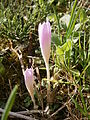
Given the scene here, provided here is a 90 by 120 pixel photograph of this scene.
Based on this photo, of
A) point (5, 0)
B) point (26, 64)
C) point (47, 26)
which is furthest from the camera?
point (5, 0)

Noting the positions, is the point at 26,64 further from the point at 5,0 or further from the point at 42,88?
the point at 5,0

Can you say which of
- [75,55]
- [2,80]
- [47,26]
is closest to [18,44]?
[2,80]

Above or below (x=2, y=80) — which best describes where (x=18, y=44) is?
above

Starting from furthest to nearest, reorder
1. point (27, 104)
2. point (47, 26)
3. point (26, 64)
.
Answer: point (26, 64) < point (27, 104) < point (47, 26)

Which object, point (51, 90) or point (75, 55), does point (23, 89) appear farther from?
point (75, 55)

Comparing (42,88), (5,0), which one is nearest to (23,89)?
(42,88)

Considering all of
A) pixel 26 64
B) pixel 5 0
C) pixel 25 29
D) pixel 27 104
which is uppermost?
pixel 5 0

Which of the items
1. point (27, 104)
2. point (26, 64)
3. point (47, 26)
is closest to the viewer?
point (47, 26)

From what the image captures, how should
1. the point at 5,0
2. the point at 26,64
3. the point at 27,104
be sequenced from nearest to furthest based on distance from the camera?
the point at 27,104 → the point at 26,64 → the point at 5,0

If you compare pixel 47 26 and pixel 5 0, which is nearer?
pixel 47 26
